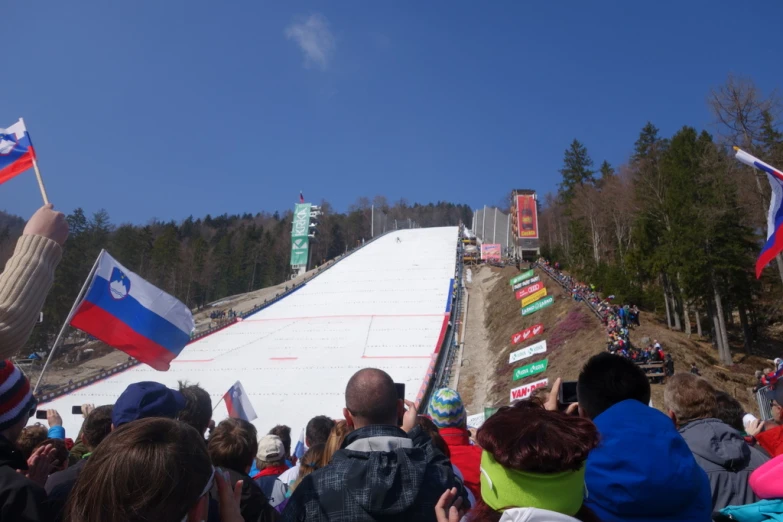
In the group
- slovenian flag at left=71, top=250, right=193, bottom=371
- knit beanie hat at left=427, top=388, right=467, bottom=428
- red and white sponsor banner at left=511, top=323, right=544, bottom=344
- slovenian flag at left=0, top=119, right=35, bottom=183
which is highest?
slovenian flag at left=0, top=119, right=35, bottom=183

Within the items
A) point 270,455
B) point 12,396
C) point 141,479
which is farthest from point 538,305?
point 141,479

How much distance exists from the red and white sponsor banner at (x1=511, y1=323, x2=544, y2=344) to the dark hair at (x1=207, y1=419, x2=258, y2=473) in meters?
18.7

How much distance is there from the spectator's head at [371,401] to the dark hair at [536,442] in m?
0.60

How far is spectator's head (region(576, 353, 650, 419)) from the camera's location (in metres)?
2.37

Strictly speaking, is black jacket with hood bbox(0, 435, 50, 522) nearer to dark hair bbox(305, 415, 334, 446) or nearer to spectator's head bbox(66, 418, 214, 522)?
spectator's head bbox(66, 418, 214, 522)

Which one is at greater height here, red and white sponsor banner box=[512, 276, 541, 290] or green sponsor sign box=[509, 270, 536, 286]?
green sponsor sign box=[509, 270, 536, 286]

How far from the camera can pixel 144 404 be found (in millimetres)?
2328

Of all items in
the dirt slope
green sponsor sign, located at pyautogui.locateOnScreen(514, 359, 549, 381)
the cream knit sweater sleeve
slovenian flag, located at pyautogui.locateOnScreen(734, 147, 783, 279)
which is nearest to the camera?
the cream knit sweater sleeve

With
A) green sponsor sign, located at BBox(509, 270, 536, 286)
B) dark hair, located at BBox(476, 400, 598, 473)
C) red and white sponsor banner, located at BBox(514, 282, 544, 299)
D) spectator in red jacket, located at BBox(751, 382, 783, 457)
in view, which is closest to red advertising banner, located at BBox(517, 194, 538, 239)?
green sponsor sign, located at BBox(509, 270, 536, 286)

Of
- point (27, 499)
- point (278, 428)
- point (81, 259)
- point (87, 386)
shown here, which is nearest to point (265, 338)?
point (87, 386)

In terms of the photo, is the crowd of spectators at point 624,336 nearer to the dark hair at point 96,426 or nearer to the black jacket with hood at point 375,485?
the black jacket with hood at point 375,485

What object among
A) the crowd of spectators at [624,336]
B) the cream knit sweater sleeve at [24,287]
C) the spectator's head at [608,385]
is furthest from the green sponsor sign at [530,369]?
the cream knit sweater sleeve at [24,287]

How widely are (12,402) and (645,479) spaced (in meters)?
2.43

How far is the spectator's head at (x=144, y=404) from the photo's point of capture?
2.28m
